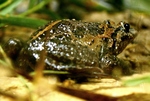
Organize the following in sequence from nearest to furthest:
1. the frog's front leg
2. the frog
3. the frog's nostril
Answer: the frog < the frog's front leg < the frog's nostril

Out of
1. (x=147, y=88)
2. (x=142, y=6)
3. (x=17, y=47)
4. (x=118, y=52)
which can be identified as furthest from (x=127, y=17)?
(x=147, y=88)

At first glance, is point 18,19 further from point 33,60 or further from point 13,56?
point 33,60

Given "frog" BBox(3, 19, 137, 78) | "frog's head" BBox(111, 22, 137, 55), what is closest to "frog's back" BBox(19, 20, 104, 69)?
"frog" BBox(3, 19, 137, 78)

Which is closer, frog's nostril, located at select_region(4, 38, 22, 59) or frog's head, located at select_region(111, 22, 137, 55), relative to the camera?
frog's head, located at select_region(111, 22, 137, 55)

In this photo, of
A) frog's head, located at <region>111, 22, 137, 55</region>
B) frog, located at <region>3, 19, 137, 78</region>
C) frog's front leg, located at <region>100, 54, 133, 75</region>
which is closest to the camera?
frog, located at <region>3, 19, 137, 78</region>

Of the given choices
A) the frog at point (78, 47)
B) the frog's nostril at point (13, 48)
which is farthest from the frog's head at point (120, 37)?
the frog's nostril at point (13, 48)

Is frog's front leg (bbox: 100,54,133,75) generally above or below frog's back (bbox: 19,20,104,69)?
below

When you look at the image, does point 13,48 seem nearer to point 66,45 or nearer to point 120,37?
point 66,45

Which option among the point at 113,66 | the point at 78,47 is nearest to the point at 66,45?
the point at 78,47

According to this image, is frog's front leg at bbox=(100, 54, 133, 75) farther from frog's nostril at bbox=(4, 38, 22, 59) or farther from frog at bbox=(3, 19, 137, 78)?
frog's nostril at bbox=(4, 38, 22, 59)
